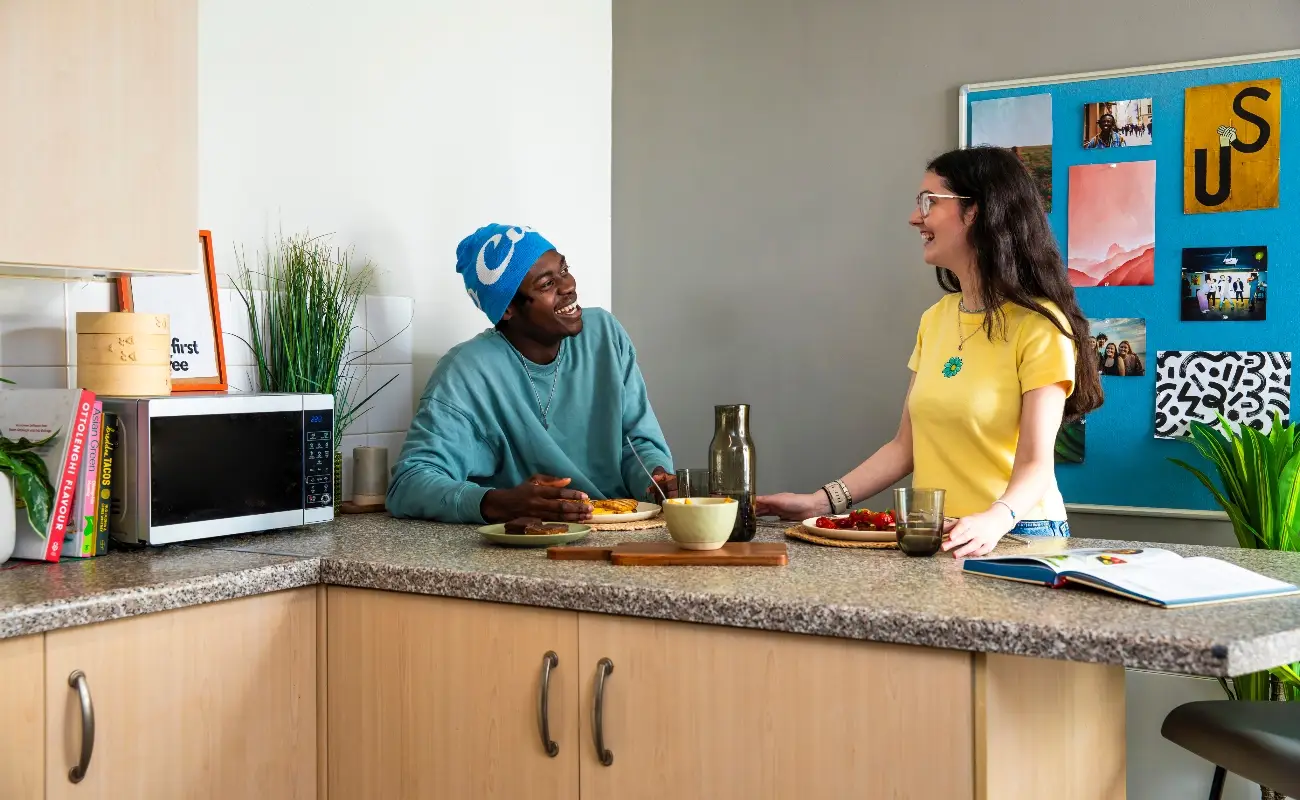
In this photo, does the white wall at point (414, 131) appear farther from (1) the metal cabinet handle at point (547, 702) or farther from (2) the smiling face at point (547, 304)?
(1) the metal cabinet handle at point (547, 702)

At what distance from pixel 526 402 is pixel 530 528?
2.29ft

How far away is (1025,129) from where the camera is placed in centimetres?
319

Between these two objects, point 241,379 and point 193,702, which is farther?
point 241,379

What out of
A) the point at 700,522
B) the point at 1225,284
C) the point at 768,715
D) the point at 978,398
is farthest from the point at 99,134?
the point at 1225,284

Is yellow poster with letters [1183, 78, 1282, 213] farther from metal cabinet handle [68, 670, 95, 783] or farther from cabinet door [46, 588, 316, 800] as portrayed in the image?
metal cabinet handle [68, 670, 95, 783]

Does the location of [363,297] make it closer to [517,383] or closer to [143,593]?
[517,383]

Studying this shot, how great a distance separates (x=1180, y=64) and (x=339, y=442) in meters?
2.33

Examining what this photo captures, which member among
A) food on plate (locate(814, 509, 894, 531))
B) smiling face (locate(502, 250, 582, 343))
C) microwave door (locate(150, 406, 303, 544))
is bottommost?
food on plate (locate(814, 509, 894, 531))

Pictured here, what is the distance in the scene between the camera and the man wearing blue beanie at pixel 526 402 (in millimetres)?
2475

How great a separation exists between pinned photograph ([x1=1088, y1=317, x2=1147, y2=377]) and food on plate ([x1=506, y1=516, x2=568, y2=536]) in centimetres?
172

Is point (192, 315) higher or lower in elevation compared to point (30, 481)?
higher

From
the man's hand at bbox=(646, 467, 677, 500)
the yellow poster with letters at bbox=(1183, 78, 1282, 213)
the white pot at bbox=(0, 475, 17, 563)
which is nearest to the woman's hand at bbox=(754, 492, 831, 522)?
the man's hand at bbox=(646, 467, 677, 500)

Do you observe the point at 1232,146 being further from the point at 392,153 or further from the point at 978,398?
the point at 392,153

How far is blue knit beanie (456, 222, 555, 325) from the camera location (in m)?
2.58
